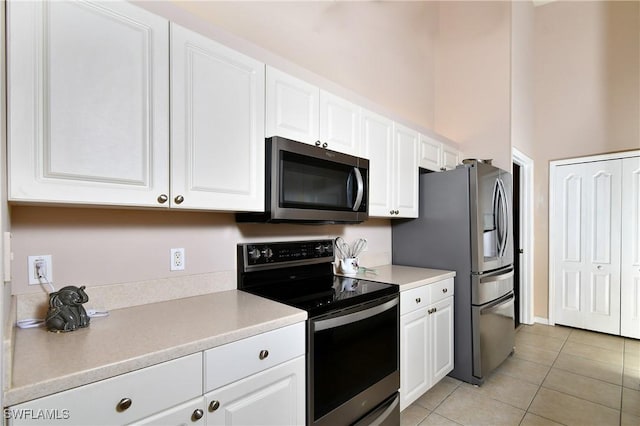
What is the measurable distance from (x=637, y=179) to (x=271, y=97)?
4.09m

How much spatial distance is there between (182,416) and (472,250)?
87.2 inches

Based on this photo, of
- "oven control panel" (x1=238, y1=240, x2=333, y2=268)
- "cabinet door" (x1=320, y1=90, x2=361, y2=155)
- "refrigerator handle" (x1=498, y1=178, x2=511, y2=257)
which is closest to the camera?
"oven control panel" (x1=238, y1=240, x2=333, y2=268)

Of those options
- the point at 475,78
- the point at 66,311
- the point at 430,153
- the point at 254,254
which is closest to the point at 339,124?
the point at 254,254

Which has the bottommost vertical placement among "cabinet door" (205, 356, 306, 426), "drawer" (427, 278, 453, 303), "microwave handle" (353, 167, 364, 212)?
"cabinet door" (205, 356, 306, 426)

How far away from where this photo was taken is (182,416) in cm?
101

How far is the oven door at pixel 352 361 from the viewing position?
142cm

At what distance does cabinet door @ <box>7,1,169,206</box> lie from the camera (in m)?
0.98

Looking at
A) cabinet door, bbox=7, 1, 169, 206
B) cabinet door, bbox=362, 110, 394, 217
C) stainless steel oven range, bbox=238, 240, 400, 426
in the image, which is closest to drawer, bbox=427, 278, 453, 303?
stainless steel oven range, bbox=238, 240, 400, 426

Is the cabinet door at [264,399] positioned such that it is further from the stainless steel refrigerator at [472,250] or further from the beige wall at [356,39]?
the beige wall at [356,39]

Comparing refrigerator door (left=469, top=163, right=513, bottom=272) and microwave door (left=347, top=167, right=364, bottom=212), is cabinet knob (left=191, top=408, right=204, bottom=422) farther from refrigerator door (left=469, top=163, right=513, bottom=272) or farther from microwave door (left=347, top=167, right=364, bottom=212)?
refrigerator door (left=469, top=163, right=513, bottom=272)

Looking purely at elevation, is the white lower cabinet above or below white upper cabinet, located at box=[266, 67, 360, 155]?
below

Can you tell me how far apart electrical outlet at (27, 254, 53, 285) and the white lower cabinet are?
1758 mm

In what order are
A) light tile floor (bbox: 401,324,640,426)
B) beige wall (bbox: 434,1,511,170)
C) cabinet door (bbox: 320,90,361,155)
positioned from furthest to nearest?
beige wall (bbox: 434,1,511,170) → light tile floor (bbox: 401,324,640,426) → cabinet door (bbox: 320,90,361,155)

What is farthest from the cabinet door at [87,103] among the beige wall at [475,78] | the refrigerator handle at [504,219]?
the beige wall at [475,78]
